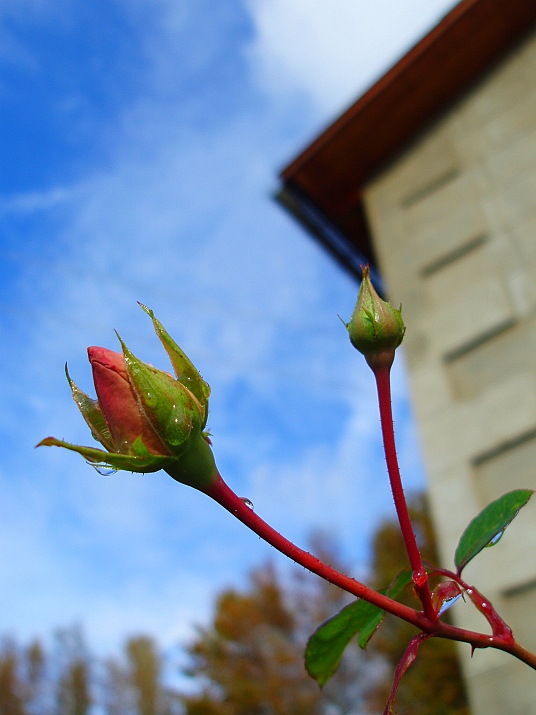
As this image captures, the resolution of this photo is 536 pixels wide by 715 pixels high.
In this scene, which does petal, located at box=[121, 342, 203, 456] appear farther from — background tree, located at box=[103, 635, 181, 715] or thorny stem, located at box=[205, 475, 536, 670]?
background tree, located at box=[103, 635, 181, 715]

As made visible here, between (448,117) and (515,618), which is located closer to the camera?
(515,618)

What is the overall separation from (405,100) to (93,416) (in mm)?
3042

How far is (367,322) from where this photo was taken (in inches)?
15.4

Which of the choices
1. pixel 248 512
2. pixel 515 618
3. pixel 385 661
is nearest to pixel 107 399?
pixel 248 512

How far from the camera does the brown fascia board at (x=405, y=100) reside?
280cm

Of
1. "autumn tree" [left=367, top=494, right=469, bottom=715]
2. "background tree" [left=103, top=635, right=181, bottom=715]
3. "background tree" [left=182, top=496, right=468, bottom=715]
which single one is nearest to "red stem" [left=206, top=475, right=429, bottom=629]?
"autumn tree" [left=367, top=494, right=469, bottom=715]

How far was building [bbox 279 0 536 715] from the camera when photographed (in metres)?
2.25

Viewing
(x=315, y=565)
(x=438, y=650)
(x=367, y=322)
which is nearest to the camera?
(x=315, y=565)

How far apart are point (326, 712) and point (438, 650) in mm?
6804

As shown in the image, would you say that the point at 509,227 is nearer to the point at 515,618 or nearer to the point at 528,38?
the point at 528,38

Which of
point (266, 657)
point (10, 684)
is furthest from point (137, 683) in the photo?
point (266, 657)

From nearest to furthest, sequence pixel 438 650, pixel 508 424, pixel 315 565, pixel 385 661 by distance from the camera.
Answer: pixel 315 565 → pixel 508 424 → pixel 438 650 → pixel 385 661

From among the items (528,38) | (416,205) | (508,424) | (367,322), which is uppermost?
(528,38)

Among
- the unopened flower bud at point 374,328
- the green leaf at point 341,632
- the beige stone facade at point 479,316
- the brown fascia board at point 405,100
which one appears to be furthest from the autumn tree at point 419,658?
the unopened flower bud at point 374,328
